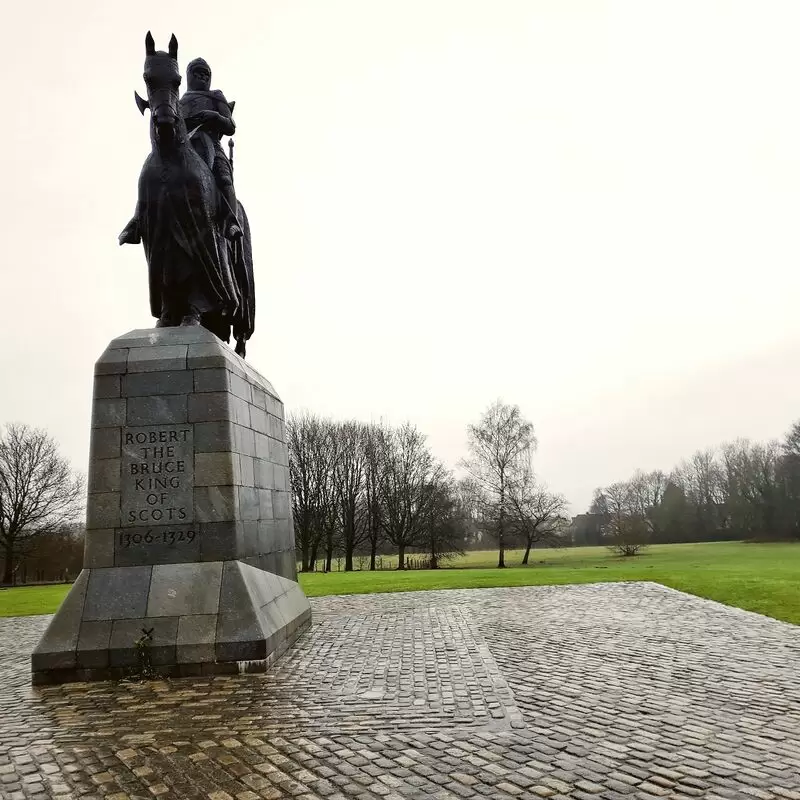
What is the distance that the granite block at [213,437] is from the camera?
857cm

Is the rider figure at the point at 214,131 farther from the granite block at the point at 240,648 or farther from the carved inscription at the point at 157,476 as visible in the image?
the granite block at the point at 240,648

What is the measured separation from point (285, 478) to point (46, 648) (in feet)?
16.4

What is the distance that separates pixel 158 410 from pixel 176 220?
2.78m

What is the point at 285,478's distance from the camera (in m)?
11.9

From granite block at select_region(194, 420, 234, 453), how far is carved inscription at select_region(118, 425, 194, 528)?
10 centimetres

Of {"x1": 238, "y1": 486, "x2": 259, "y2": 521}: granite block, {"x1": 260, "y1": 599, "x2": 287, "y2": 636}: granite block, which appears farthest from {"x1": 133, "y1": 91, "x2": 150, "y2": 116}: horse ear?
{"x1": 260, "y1": 599, "x2": 287, "y2": 636}: granite block

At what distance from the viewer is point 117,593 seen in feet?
26.0

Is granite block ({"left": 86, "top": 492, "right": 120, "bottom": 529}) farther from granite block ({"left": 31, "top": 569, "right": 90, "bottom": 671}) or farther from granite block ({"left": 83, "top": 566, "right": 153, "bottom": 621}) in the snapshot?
granite block ({"left": 31, "top": 569, "right": 90, "bottom": 671})

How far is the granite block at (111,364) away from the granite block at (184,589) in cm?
272

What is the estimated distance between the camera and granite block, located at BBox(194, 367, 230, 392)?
8781 millimetres

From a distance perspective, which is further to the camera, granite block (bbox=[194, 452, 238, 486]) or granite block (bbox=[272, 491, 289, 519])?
granite block (bbox=[272, 491, 289, 519])

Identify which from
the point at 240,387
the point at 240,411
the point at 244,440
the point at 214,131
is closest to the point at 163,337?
the point at 240,387

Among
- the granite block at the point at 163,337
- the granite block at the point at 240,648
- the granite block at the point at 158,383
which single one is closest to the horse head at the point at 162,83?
the granite block at the point at 163,337

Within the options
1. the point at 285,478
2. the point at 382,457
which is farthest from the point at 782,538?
the point at 285,478
